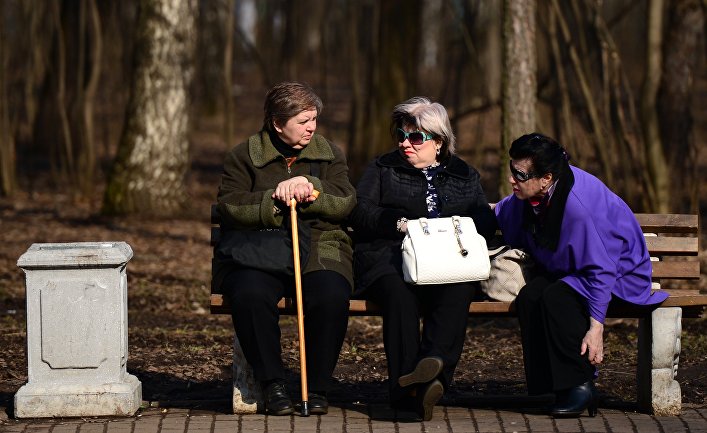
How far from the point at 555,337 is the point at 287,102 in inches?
63.9

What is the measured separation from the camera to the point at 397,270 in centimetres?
547

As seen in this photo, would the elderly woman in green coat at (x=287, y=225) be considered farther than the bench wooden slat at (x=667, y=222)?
No

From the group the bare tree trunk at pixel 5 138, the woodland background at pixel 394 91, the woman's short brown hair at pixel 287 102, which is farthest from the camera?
the bare tree trunk at pixel 5 138

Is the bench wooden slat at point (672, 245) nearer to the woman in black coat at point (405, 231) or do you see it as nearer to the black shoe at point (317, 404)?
the woman in black coat at point (405, 231)

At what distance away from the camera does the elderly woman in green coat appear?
529 cm

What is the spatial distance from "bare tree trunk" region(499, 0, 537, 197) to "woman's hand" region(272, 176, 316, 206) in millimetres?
3052

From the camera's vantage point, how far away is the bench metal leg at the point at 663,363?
5.43 metres

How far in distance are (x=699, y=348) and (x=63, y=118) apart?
885 cm

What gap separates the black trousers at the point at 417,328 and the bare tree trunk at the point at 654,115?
19.2ft

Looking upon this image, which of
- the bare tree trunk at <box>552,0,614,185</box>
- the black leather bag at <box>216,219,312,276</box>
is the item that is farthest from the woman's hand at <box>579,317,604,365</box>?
the bare tree trunk at <box>552,0,614,185</box>

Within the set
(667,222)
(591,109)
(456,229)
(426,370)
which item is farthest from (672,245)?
(591,109)

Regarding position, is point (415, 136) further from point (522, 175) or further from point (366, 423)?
point (366, 423)

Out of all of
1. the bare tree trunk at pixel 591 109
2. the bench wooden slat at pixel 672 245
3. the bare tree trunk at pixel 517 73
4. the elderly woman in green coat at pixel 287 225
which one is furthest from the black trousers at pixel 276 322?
the bare tree trunk at pixel 591 109

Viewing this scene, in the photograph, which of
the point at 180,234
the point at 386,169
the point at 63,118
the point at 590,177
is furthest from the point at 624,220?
the point at 63,118
